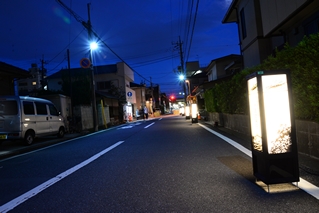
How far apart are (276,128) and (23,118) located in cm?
1004

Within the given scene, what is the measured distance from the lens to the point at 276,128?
367 cm

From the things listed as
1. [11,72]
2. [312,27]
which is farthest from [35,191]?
[11,72]

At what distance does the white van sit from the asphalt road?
13.5 feet

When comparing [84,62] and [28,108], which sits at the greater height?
[84,62]

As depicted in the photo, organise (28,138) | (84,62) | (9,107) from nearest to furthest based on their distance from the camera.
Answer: (9,107), (28,138), (84,62)

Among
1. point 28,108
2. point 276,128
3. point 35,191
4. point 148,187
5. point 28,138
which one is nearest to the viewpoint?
point 276,128

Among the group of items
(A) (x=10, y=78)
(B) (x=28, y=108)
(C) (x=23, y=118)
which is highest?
(A) (x=10, y=78)

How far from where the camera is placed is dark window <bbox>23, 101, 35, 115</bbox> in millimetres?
10836

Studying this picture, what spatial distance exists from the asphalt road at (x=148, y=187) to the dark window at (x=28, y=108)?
472 centimetres

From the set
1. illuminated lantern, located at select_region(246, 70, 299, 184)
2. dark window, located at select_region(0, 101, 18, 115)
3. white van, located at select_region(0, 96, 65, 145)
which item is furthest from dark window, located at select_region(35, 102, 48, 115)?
illuminated lantern, located at select_region(246, 70, 299, 184)

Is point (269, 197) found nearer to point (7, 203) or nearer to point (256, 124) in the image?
point (256, 124)

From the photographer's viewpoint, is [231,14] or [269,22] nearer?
[269,22]

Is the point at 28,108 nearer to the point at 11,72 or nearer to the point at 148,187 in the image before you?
the point at 11,72

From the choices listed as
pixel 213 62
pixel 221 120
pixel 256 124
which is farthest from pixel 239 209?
pixel 213 62
